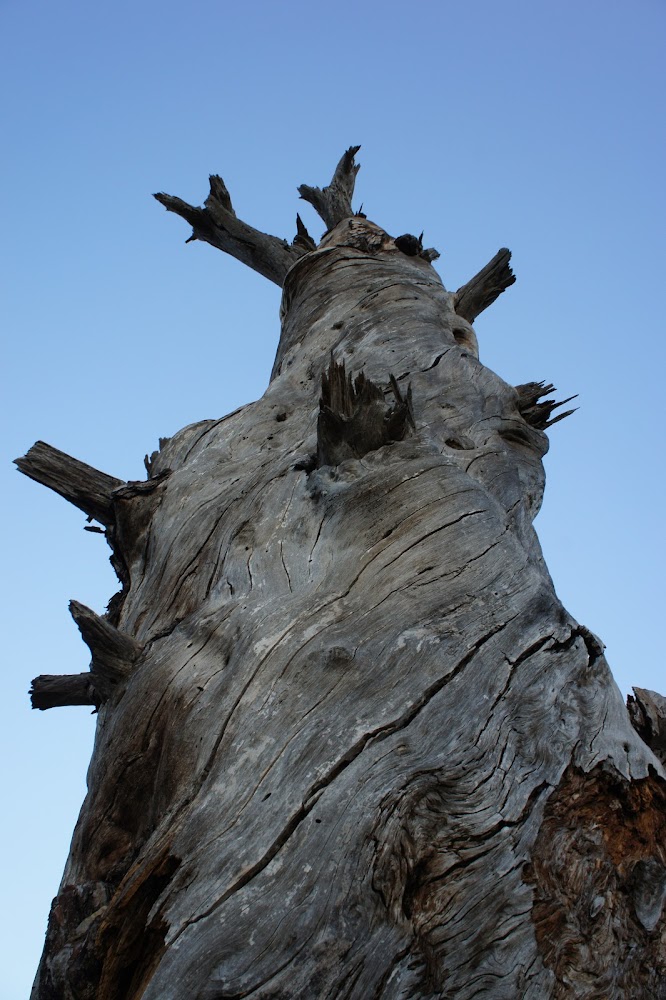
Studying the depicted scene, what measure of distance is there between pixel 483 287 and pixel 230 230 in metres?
1.77

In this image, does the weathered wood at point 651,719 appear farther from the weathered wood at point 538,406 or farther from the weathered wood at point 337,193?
the weathered wood at point 337,193

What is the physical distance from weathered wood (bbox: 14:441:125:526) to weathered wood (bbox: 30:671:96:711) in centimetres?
55

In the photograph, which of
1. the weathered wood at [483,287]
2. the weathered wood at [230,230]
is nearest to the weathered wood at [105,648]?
the weathered wood at [483,287]

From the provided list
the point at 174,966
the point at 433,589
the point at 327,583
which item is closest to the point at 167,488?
the point at 327,583

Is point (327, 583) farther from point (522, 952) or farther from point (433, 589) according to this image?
point (522, 952)

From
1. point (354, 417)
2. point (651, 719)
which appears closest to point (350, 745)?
point (354, 417)

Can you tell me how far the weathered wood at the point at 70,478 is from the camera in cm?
291

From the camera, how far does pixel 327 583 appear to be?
2.23 meters

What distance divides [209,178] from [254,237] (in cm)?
45

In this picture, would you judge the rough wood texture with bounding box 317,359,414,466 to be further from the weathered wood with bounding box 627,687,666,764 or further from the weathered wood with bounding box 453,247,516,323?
the weathered wood with bounding box 453,247,516,323

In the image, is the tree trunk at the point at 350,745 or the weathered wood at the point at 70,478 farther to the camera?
the weathered wood at the point at 70,478

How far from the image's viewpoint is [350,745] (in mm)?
1807

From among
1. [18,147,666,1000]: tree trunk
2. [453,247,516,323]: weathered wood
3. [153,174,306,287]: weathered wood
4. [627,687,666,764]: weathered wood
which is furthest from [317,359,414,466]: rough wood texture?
[153,174,306,287]: weathered wood

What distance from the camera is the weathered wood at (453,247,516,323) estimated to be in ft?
15.1
